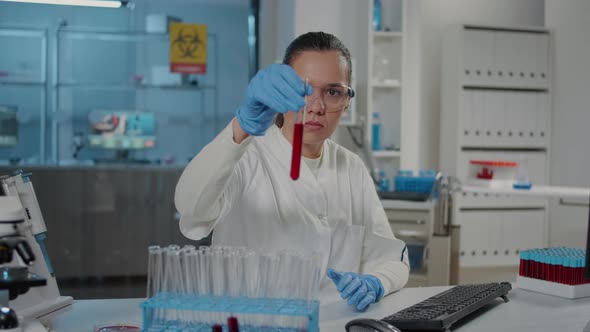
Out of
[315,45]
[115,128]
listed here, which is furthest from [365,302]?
[115,128]

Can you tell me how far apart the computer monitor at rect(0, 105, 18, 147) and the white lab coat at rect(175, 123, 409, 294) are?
4.22 meters

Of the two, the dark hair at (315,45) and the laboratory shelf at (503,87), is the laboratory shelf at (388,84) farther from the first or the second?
the dark hair at (315,45)

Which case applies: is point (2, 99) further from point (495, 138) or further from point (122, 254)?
point (495, 138)

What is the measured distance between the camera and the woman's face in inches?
65.2

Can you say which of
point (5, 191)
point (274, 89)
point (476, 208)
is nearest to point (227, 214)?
point (274, 89)

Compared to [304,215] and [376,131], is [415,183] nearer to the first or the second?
[376,131]

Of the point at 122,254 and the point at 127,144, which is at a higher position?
the point at 127,144

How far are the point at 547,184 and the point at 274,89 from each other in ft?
14.5

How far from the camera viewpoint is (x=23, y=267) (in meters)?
1.08

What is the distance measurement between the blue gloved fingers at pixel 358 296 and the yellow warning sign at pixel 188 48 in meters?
4.29

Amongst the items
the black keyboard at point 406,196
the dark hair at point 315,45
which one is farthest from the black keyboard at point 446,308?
the black keyboard at point 406,196

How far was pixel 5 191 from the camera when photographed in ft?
4.01

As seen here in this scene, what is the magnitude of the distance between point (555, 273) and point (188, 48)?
171 inches

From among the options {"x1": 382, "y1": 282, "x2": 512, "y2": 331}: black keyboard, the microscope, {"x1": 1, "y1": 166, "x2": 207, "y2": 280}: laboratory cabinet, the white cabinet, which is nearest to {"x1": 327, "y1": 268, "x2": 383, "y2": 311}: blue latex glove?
{"x1": 382, "y1": 282, "x2": 512, "y2": 331}: black keyboard
